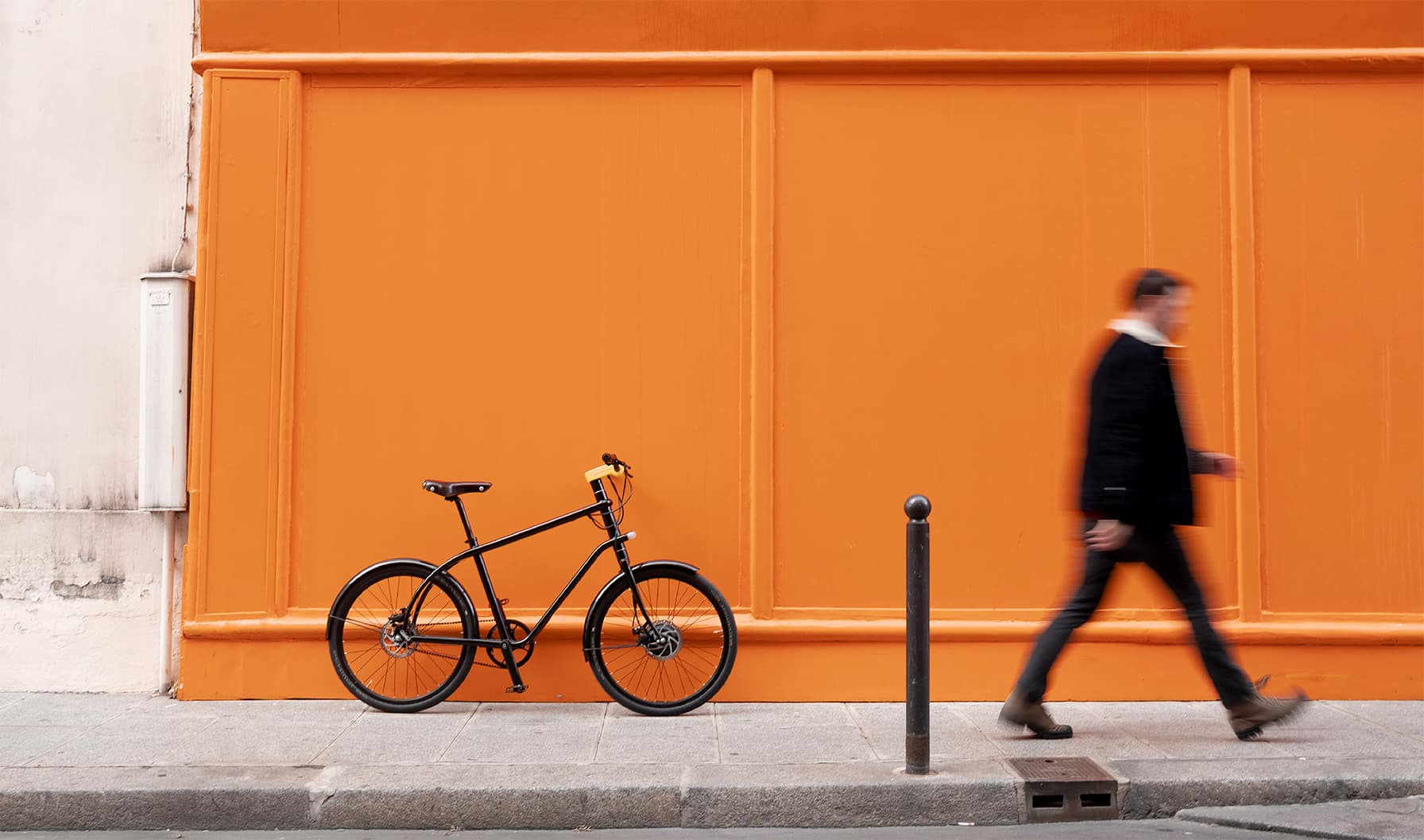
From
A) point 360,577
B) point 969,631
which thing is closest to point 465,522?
point 360,577

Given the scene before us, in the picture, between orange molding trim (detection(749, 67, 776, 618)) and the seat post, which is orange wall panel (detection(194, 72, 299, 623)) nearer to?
the seat post

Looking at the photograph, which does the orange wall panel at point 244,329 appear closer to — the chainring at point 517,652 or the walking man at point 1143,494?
the chainring at point 517,652

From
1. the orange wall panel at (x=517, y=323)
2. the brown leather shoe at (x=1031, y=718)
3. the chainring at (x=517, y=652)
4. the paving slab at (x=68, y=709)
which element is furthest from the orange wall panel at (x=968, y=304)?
the paving slab at (x=68, y=709)

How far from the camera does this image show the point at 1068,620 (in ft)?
15.7

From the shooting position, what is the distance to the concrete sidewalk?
425 cm

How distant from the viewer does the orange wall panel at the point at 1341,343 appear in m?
5.79

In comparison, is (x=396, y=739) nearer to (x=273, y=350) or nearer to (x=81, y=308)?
(x=273, y=350)

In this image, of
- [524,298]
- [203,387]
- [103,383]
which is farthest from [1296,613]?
[103,383]

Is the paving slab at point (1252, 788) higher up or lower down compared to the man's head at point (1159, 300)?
lower down

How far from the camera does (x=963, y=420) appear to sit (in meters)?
5.88

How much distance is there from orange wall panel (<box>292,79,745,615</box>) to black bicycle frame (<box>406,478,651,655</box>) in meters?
0.23

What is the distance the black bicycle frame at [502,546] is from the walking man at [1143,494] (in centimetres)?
188

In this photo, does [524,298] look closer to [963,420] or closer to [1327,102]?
[963,420]

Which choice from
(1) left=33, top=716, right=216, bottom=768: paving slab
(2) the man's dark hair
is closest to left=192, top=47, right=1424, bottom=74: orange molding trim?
(2) the man's dark hair
